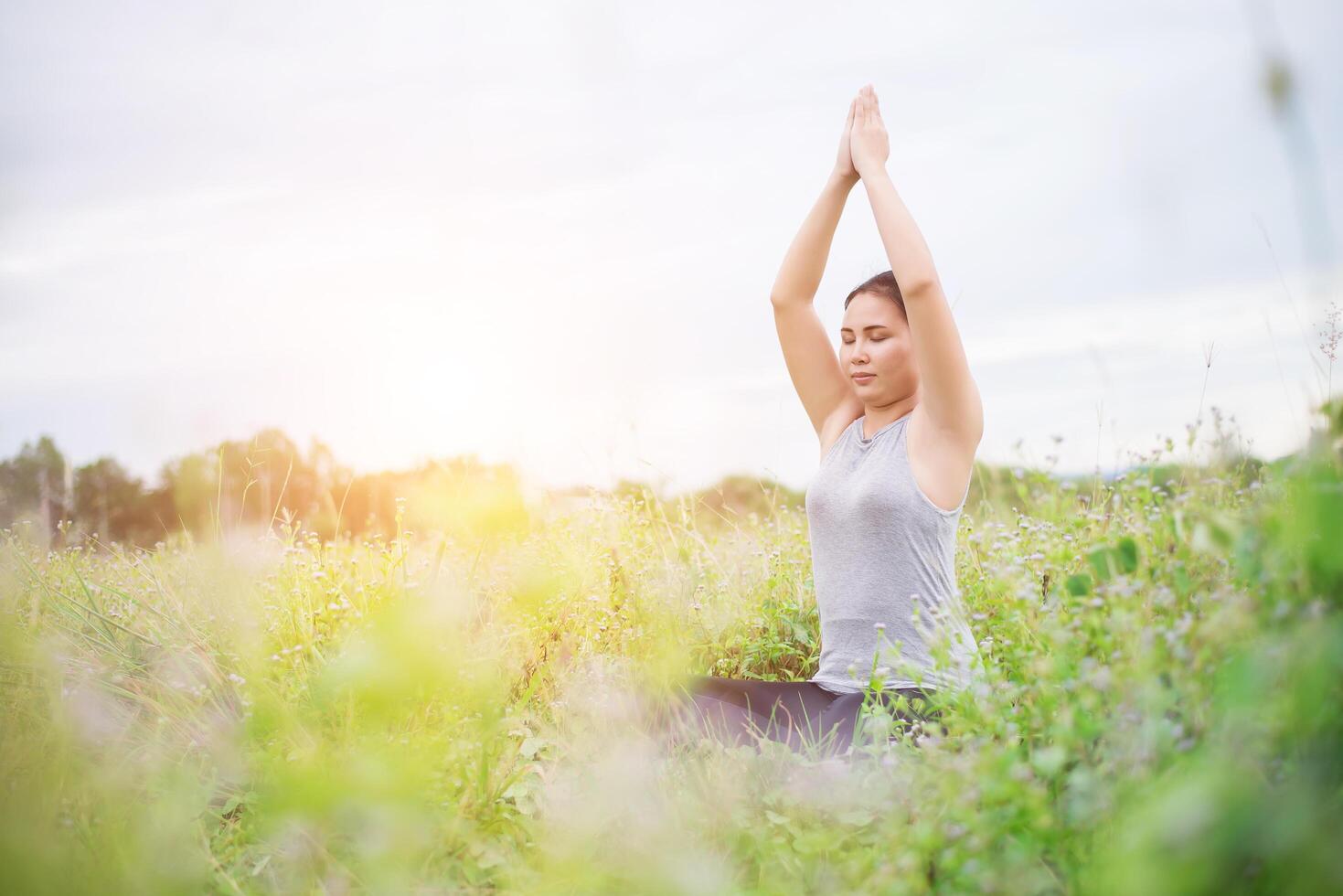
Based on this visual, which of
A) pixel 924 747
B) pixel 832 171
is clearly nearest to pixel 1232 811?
pixel 924 747

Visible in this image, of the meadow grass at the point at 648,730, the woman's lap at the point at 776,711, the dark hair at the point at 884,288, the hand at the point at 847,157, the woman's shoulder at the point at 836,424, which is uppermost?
the hand at the point at 847,157

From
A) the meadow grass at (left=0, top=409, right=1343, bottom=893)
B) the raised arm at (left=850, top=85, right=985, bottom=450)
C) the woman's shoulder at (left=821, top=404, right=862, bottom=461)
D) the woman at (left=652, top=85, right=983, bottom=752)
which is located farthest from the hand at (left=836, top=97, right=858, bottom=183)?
the meadow grass at (left=0, top=409, right=1343, bottom=893)

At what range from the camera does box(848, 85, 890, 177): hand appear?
3078mm

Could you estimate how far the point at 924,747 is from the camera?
2066 millimetres

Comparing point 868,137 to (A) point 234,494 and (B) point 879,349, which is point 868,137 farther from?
(A) point 234,494

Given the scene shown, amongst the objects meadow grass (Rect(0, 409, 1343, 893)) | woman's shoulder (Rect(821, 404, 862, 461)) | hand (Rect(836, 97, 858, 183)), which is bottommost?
meadow grass (Rect(0, 409, 1343, 893))

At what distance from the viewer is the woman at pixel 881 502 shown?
9.11 ft

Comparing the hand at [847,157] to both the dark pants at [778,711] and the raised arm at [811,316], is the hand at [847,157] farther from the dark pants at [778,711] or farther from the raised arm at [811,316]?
the dark pants at [778,711]

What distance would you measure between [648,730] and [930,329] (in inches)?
61.4

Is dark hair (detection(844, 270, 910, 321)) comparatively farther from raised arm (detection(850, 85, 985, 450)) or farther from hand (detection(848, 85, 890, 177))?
hand (detection(848, 85, 890, 177))

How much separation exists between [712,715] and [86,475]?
5.53 meters

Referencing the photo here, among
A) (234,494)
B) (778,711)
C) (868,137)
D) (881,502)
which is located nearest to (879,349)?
(881,502)

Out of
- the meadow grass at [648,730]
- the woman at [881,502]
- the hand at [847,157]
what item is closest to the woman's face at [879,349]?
the woman at [881,502]

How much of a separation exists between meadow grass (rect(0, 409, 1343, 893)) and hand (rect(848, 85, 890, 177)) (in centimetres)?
127
